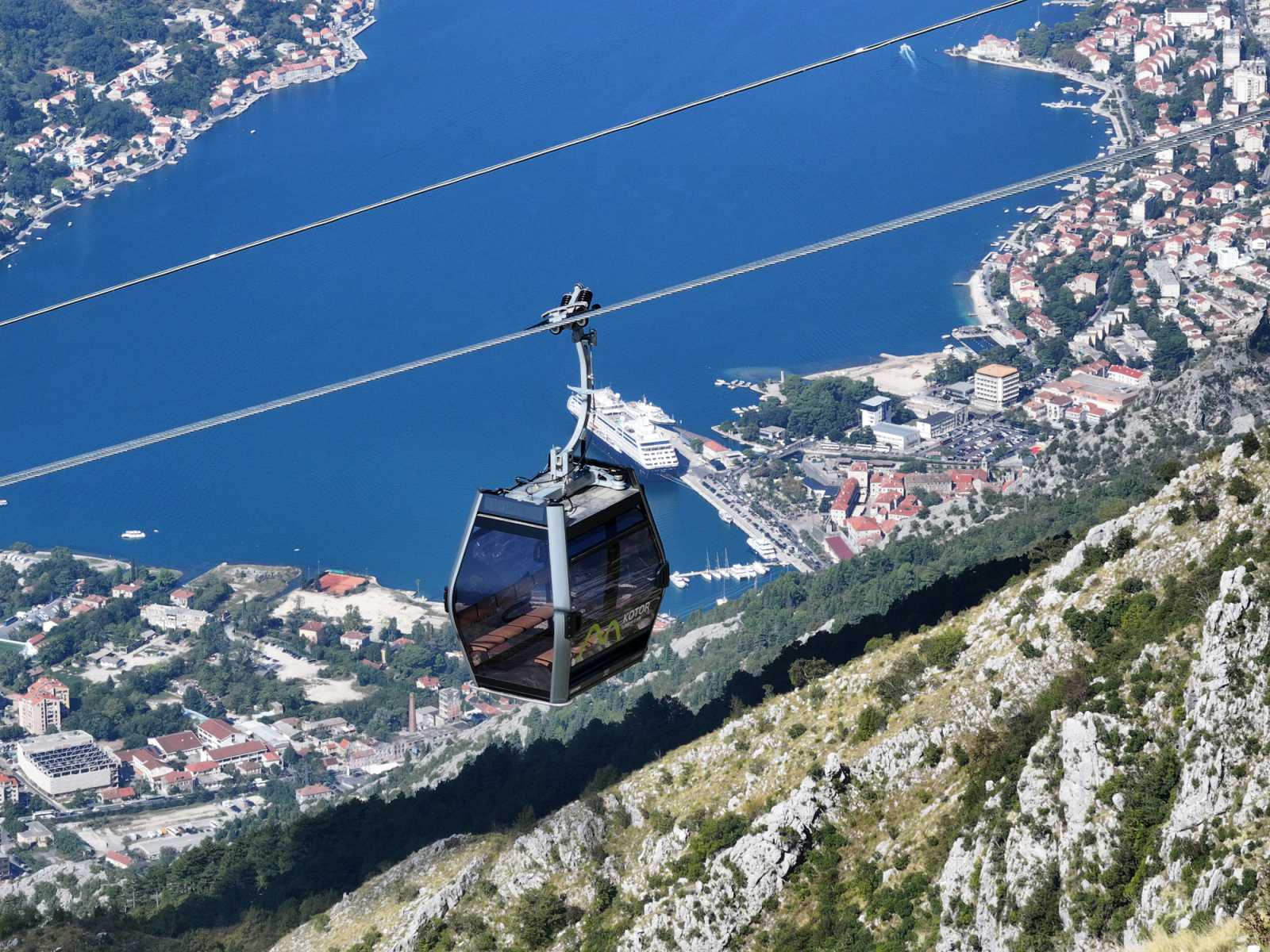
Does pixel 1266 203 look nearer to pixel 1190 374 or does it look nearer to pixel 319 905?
pixel 1190 374

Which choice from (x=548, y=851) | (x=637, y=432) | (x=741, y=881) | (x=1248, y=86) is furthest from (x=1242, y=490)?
(x=1248, y=86)

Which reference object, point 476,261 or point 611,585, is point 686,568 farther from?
point 611,585

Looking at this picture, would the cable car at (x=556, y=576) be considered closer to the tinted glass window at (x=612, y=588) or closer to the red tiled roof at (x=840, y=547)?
the tinted glass window at (x=612, y=588)

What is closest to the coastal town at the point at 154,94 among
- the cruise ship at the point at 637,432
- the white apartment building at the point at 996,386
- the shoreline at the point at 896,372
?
the cruise ship at the point at 637,432

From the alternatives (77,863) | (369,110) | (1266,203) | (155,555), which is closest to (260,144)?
(369,110)

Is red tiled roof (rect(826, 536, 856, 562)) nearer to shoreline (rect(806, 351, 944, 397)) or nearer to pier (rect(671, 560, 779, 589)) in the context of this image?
pier (rect(671, 560, 779, 589))

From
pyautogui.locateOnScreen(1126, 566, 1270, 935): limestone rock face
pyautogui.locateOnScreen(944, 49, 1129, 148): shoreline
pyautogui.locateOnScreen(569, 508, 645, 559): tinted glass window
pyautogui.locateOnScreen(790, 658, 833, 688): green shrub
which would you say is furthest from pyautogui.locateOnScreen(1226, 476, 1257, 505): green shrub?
pyautogui.locateOnScreen(944, 49, 1129, 148): shoreline

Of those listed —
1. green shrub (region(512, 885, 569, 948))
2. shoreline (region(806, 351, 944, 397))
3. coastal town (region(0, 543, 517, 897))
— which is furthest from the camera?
shoreline (region(806, 351, 944, 397))
